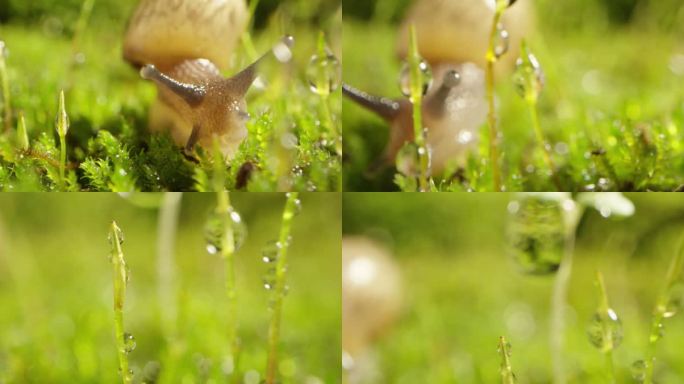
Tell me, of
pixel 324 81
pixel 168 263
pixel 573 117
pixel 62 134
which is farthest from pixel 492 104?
pixel 168 263

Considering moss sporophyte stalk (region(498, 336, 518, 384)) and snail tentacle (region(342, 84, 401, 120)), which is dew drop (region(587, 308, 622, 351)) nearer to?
moss sporophyte stalk (region(498, 336, 518, 384))

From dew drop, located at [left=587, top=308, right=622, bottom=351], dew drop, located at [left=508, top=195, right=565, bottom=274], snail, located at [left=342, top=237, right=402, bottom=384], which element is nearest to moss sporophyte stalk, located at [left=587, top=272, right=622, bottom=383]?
dew drop, located at [left=587, top=308, right=622, bottom=351]

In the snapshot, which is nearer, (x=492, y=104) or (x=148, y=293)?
(x=492, y=104)

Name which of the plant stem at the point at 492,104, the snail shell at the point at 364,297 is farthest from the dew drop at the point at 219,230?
the snail shell at the point at 364,297

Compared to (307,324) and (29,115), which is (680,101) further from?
(29,115)

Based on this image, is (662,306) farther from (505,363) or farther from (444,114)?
(444,114)

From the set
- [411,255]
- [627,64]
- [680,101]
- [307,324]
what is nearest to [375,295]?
[307,324]

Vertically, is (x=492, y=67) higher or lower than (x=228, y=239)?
higher
